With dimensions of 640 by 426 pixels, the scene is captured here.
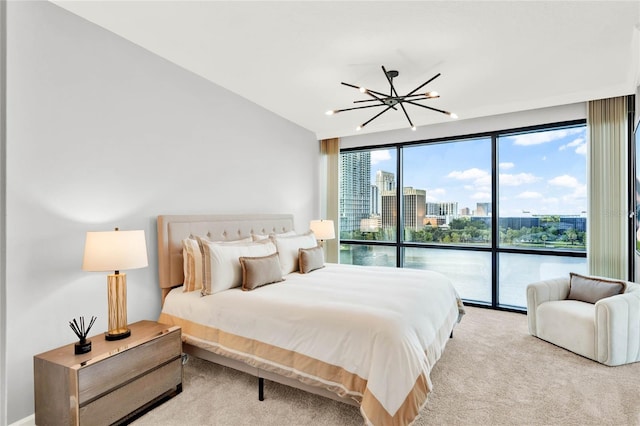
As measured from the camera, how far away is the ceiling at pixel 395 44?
2295mm

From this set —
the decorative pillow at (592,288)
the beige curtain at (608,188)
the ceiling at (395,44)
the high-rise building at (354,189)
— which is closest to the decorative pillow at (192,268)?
the ceiling at (395,44)

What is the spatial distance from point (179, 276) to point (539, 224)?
446 centimetres

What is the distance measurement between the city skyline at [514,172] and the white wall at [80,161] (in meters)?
3.25

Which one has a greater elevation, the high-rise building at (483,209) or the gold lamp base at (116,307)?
the high-rise building at (483,209)

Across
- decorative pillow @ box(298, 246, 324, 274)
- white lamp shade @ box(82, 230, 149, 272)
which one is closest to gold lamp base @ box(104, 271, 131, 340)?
white lamp shade @ box(82, 230, 149, 272)

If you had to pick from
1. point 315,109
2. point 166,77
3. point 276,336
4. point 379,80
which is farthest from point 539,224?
point 166,77

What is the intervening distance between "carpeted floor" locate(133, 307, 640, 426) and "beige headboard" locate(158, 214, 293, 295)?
85 cm

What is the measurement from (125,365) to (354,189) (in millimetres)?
4370

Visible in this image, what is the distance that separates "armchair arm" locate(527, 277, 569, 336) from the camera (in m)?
3.49

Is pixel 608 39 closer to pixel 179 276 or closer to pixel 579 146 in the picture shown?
pixel 579 146

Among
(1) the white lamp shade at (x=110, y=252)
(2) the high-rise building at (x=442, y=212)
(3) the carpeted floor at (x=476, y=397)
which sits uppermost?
(2) the high-rise building at (x=442, y=212)

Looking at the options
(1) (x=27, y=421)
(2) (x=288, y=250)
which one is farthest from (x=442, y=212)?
(1) (x=27, y=421)

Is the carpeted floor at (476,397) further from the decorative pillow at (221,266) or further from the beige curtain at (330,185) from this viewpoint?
the beige curtain at (330,185)

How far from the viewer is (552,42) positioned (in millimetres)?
2703
